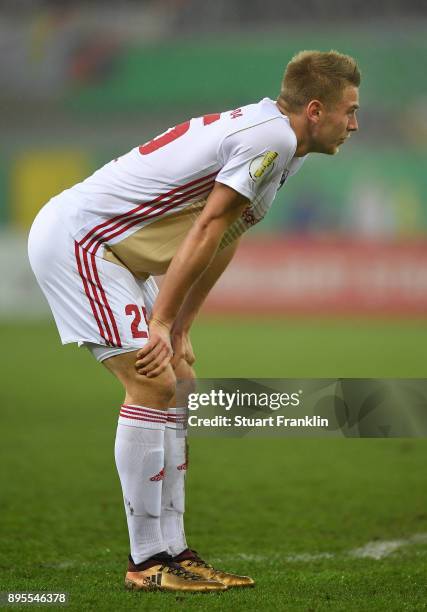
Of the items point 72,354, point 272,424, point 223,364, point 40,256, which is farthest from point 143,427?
point 72,354

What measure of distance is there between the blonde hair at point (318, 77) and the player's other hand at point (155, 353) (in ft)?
2.70

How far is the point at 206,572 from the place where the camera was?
140 inches

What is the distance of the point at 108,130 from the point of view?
78.1 ft

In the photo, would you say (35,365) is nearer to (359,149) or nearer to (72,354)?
(72,354)

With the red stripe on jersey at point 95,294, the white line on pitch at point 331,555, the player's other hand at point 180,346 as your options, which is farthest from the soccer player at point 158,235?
the white line on pitch at point 331,555

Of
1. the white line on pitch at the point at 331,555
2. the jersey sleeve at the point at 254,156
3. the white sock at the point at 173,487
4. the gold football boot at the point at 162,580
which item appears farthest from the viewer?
A: the white line on pitch at the point at 331,555

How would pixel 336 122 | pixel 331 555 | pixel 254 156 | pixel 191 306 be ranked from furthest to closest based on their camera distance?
pixel 331 555 → pixel 191 306 → pixel 336 122 → pixel 254 156

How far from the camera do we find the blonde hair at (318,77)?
327 centimetres

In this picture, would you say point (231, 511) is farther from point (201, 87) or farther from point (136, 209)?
point (201, 87)

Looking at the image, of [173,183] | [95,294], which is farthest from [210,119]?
[95,294]

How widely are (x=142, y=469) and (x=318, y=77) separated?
1385mm

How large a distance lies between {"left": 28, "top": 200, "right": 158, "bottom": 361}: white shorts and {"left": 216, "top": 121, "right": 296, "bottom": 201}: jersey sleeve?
1.72 ft

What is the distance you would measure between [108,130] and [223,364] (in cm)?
1398

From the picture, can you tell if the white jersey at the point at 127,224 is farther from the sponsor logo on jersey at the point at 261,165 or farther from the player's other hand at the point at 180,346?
the player's other hand at the point at 180,346
